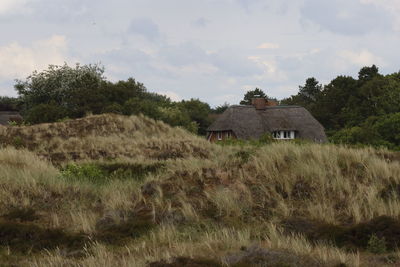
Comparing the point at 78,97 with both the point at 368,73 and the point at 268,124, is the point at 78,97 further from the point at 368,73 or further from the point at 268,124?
the point at 368,73

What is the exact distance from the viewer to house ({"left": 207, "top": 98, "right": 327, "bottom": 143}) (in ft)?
199

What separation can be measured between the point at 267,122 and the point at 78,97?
27.8 m

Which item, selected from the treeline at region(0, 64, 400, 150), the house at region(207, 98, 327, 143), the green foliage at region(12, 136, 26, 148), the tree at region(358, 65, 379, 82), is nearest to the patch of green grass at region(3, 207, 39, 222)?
the green foliage at region(12, 136, 26, 148)

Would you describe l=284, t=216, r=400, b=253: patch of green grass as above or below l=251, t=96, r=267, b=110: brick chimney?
below

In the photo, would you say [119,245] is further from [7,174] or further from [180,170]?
[7,174]

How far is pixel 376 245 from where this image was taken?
24.1 ft

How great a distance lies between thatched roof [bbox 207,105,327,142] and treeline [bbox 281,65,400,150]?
3.98 m

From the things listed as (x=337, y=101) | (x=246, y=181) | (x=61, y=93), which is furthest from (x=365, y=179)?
(x=337, y=101)

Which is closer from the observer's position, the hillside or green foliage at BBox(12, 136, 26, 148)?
the hillside

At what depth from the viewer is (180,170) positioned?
42.4 feet

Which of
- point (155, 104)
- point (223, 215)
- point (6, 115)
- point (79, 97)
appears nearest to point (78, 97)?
point (79, 97)

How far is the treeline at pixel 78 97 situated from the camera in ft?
138

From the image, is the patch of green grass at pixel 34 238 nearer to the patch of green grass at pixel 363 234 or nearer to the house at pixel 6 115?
the patch of green grass at pixel 363 234

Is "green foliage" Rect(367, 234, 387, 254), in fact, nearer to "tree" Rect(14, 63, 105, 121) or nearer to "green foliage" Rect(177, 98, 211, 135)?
"tree" Rect(14, 63, 105, 121)
